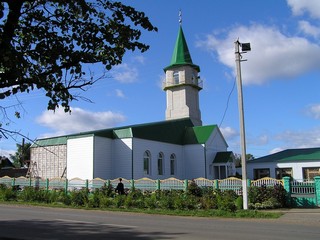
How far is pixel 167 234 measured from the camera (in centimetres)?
1098

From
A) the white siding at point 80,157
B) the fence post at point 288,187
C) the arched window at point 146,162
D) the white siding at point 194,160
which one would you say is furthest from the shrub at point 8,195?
the white siding at point 194,160

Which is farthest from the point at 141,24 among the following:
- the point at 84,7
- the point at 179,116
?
the point at 179,116

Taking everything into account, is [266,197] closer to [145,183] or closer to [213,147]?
[145,183]

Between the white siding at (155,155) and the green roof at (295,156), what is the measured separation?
29.8ft

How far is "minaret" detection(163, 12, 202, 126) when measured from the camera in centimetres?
4606

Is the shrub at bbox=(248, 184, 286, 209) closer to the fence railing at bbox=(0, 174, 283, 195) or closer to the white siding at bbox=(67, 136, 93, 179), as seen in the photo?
the fence railing at bbox=(0, 174, 283, 195)

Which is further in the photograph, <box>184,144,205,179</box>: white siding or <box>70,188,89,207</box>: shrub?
<box>184,144,205,179</box>: white siding

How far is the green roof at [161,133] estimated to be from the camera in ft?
110

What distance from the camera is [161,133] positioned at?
37500 millimetres

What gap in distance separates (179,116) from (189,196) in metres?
25.9

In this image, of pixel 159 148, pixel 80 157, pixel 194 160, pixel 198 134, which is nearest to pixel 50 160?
pixel 80 157

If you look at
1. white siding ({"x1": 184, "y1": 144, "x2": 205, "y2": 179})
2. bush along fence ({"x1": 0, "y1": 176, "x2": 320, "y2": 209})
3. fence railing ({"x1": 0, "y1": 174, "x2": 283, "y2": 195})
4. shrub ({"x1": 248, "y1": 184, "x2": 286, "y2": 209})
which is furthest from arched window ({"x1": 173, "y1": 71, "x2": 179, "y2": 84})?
shrub ({"x1": 248, "y1": 184, "x2": 286, "y2": 209})

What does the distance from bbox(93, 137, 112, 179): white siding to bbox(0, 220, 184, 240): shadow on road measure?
59.1 feet

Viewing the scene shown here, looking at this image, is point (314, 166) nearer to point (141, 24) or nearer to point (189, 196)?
point (189, 196)
